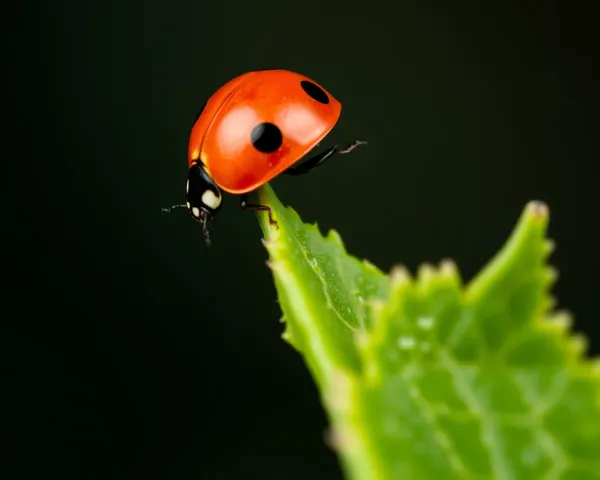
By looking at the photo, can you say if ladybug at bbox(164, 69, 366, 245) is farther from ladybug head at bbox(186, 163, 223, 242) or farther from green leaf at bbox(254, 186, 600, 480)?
green leaf at bbox(254, 186, 600, 480)

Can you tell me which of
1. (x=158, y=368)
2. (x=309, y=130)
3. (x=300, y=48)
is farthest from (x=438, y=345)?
(x=300, y=48)

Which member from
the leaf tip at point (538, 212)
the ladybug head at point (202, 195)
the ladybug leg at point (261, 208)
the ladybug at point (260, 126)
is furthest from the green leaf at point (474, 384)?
the ladybug head at point (202, 195)

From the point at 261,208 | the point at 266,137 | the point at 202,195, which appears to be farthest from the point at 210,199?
the point at 261,208

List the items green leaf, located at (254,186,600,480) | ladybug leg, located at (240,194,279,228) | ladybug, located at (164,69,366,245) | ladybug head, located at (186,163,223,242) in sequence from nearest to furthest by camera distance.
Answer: green leaf, located at (254,186,600,480)
ladybug leg, located at (240,194,279,228)
ladybug, located at (164,69,366,245)
ladybug head, located at (186,163,223,242)

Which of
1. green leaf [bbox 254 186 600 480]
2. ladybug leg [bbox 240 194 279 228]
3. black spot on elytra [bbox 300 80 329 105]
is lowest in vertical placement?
green leaf [bbox 254 186 600 480]

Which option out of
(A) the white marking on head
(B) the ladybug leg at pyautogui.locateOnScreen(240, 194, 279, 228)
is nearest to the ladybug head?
(A) the white marking on head

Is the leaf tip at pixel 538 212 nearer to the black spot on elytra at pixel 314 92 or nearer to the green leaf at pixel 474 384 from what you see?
the green leaf at pixel 474 384

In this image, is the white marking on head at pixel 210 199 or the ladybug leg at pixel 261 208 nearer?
the ladybug leg at pixel 261 208

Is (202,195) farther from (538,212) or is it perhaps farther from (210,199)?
(538,212)
